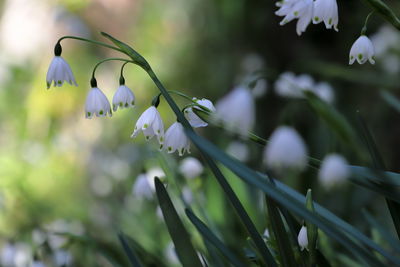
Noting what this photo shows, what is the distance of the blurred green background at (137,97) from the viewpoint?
2.78 m

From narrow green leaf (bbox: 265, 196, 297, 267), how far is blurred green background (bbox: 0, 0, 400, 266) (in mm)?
1166

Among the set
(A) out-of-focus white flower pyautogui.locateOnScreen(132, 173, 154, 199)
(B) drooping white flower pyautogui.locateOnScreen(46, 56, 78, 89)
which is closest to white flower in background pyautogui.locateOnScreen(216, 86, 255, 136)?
(B) drooping white flower pyautogui.locateOnScreen(46, 56, 78, 89)

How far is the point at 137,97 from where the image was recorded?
4.56 m

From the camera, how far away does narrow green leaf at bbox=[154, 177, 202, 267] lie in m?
0.97

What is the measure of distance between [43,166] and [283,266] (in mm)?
3562

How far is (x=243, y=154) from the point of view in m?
2.29

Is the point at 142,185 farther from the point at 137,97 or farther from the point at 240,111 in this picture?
the point at 137,97

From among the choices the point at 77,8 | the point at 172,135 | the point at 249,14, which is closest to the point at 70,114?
the point at 77,8

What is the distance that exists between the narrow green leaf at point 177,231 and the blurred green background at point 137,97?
1145 mm

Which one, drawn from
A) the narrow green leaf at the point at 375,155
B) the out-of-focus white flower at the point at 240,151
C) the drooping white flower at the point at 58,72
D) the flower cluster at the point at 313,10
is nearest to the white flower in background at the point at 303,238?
the narrow green leaf at the point at 375,155

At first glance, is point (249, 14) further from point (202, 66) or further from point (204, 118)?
point (204, 118)

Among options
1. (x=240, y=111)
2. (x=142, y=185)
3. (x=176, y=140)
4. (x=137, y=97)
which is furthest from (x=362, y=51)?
(x=137, y=97)

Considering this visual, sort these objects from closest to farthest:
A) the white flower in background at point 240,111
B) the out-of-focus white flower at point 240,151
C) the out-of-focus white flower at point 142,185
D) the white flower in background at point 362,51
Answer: the white flower in background at point 240,111, the white flower in background at point 362,51, the out-of-focus white flower at point 142,185, the out-of-focus white flower at point 240,151

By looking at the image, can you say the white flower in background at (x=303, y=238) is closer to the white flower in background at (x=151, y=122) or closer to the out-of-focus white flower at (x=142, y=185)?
the white flower in background at (x=151, y=122)
